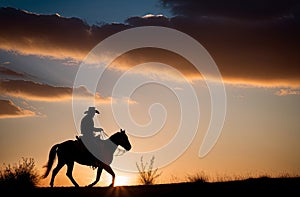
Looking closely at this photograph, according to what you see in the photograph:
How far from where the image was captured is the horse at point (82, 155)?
22.0 metres

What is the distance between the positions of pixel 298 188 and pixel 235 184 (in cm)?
260

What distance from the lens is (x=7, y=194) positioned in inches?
606

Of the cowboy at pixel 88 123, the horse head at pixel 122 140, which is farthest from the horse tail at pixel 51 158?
the horse head at pixel 122 140

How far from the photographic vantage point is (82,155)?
72.5 feet

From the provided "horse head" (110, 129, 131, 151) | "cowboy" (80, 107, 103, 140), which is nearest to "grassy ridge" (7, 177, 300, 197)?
"cowboy" (80, 107, 103, 140)

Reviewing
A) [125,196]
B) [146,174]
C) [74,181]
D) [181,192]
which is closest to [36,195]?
[125,196]

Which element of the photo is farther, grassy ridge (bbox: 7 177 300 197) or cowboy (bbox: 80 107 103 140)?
cowboy (bbox: 80 107 103 140)

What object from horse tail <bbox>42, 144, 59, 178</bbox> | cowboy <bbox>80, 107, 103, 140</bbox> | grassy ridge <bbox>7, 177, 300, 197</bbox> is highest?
cowboy <bbox>80, 107, 103, 140</bbox>

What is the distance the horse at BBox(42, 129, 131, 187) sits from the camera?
72.1ft

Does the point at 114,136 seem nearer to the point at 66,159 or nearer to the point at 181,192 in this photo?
the point at 66,159

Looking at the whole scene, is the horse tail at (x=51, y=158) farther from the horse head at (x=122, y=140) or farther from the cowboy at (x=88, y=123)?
the horse head at (x=122, y=140)

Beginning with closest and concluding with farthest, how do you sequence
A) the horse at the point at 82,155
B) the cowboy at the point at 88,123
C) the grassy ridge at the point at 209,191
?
1. the grassy ridge at the point at 209,191
2. the cowboy at the point at 88,123
3. the horse at the point at 82,155

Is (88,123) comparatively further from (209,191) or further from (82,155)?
(209,191)

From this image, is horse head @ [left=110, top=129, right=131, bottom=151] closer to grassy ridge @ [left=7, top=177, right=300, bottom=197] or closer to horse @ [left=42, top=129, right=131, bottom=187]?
horse @ [left=42, top=129, right=131, bottom=187]
